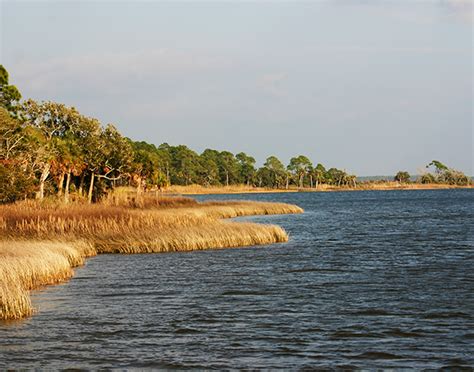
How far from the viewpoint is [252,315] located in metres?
18.8

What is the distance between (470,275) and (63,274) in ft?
50.7

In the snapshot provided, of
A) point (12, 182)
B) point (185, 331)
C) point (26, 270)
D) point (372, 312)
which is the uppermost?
point (12, 182)

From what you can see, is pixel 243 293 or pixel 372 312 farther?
pixel 243 293

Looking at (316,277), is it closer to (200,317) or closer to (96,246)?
(200,317)

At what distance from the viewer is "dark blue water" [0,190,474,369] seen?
14.5 m

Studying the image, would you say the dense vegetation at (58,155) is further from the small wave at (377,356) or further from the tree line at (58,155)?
the small wave at (377,356)

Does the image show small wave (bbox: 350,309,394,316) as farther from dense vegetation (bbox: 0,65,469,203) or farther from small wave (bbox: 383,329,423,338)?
dense vegetation (bbox: 0,65,469,203)

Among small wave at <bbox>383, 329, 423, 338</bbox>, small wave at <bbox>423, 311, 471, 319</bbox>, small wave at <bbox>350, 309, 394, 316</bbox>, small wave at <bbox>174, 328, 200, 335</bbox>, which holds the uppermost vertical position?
small wave at <bbox>423, 311, 471, 319</bbox>

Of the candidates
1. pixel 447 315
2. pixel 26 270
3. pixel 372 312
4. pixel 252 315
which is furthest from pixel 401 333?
pixel 26 270

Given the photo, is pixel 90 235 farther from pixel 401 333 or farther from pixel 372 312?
pixel 401 333

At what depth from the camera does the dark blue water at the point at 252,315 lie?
1448 cm

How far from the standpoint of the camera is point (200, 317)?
18.6m

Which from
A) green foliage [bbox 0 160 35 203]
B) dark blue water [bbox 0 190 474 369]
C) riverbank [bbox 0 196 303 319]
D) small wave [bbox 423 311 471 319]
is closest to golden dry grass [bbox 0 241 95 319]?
riverbank [bbox 0 196 303 319]

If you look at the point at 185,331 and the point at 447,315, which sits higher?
the point at 447,315
